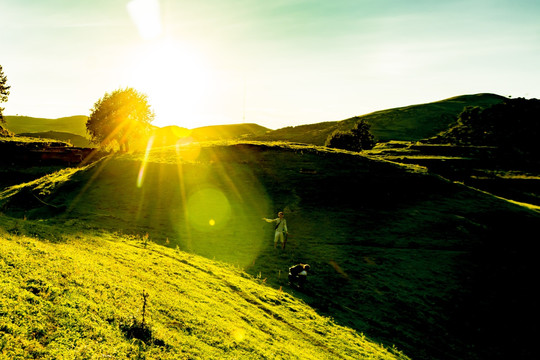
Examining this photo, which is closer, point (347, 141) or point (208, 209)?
point (208, 209)

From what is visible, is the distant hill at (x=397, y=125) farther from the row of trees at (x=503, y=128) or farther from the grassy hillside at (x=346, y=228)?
the grassy hillside at (x=346, y=228)

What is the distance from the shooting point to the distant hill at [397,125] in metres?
134

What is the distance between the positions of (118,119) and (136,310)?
→ 92299mm

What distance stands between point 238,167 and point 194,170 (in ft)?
21.6

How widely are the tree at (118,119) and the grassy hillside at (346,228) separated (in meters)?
43.7

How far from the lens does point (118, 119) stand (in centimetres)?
9212

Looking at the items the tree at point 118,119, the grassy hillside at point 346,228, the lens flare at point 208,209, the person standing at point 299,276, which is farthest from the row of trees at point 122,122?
the person standing at point 299,276

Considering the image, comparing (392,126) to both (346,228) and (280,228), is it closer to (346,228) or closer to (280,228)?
(346,228)

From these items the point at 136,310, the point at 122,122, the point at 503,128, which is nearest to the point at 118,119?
the point at 122,122

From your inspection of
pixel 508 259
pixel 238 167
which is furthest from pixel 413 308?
pixel 238 167

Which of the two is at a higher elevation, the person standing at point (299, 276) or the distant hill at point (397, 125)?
the distant hill at point (397, 125)

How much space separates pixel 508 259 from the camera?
30594 mm

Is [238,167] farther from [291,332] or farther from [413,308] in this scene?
[291,332]

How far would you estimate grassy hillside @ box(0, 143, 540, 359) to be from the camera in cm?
2131
